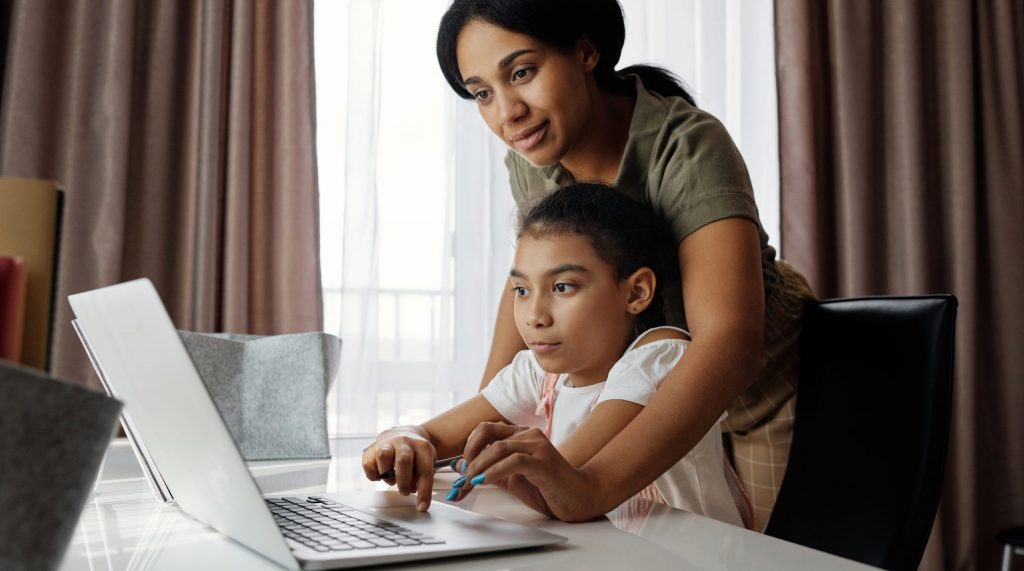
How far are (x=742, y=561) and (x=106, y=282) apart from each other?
80.2 inches

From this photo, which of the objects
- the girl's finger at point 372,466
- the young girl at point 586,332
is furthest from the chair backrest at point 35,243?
the young girl at point 586,332

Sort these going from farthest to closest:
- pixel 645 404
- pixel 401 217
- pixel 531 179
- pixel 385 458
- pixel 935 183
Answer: pixel 935 183
pixel 401 217
pixel 531 179
pixel 645 404
pixel 385 458

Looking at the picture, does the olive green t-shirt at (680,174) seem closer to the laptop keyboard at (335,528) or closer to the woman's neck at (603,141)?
the woman's neck at (603,141)

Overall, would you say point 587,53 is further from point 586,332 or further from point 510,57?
point 586,332

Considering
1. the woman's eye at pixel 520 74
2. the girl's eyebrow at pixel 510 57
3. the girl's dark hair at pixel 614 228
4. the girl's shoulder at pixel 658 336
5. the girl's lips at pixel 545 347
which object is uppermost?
the girl's eyebrow at pixel 510 57

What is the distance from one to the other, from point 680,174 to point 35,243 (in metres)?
0.81

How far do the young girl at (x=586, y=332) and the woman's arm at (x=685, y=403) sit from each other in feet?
0.25

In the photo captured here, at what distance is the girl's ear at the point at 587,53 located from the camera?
3.92 feet

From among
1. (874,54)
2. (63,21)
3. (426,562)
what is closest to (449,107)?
(63,21)

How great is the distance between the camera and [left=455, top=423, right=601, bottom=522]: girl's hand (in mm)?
622

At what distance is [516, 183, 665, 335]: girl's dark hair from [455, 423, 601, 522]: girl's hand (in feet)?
1.53

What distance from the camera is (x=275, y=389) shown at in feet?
4.09

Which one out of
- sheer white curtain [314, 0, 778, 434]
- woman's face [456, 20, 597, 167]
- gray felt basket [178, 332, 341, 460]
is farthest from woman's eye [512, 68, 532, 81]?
sheer white curtain [314, 0, 778, 434]

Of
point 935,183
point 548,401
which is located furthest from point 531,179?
point 935,183
